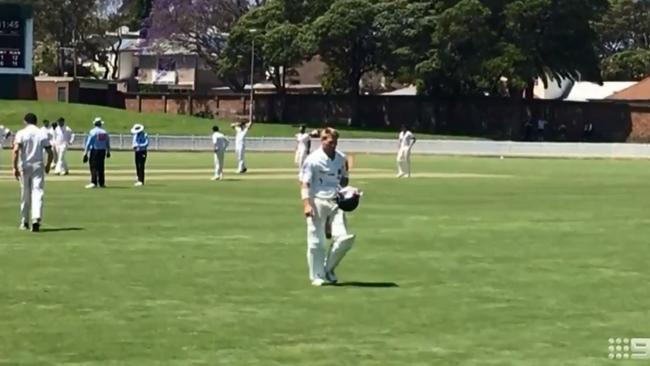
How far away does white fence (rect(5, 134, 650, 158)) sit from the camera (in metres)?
70.2

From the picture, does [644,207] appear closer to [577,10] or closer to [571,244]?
[571,244]

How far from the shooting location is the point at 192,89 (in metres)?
114

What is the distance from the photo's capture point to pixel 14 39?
5778 centimetres

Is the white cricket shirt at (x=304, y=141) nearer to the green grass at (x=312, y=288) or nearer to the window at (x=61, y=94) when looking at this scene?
the green grass at (x=312, y=288)

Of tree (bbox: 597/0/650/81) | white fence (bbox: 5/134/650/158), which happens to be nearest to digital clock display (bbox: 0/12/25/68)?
white fence (bbox: 5/134/650/158)

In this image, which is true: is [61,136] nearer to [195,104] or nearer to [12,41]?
[12,41]

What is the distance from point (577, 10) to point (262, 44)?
1968cm

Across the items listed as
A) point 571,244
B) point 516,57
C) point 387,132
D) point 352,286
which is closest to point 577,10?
point 516,57

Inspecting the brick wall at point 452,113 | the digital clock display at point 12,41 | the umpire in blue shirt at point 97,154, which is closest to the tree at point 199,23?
the brick wall at point 452,113

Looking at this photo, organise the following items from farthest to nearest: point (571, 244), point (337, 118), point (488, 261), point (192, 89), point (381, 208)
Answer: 1. point (192, 89)
2. point (337, 118)
3. point (381, 208)
4. point (571, 244)
5. point (488, 261)

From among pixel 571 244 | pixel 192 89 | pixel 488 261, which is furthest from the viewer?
pixel 192 89

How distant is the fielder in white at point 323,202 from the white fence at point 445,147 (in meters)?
55.0

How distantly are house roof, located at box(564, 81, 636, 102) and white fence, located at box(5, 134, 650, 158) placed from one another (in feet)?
114

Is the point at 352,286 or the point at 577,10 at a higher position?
the point at 577,10
